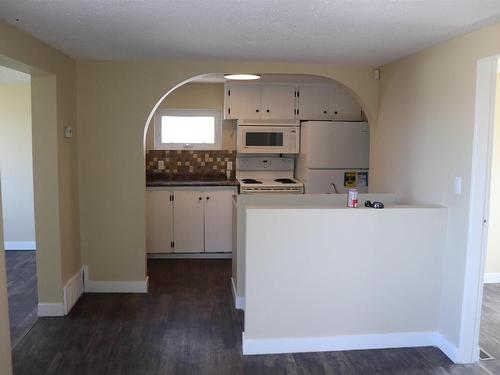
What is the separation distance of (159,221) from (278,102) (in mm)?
1951

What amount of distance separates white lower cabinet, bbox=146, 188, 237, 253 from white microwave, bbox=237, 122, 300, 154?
1.91ft

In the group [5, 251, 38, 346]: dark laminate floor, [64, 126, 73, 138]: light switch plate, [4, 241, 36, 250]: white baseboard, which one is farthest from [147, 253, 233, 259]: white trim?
[64, 126, 73, 138]: light switch plate

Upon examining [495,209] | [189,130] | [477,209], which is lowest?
[495,209]

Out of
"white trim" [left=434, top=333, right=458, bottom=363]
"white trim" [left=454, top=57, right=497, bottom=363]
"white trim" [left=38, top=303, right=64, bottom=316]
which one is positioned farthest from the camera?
"white trim" [left=38, top=303, right=64, bottom=316]

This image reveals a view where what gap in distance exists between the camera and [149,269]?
16.1ft

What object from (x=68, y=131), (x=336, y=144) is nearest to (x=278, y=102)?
(x=336, y=144)

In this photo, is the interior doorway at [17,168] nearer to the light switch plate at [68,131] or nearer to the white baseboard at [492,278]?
the light switch plate at [68,131]

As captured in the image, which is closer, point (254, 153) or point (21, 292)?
point (21, 292)

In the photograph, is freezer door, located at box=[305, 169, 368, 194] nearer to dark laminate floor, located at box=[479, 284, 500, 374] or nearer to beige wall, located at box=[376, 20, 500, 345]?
beige wall, located at box=[376, 20, 500, 345]

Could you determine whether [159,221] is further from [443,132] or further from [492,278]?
[492,278]

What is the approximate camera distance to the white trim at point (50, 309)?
3.59m

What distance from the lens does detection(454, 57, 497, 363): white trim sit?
270 centimetres

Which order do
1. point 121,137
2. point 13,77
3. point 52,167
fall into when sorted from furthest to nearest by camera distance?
1. point 13,77
2. point 121,137
3. point 52,167

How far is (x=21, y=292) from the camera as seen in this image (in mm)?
4137
